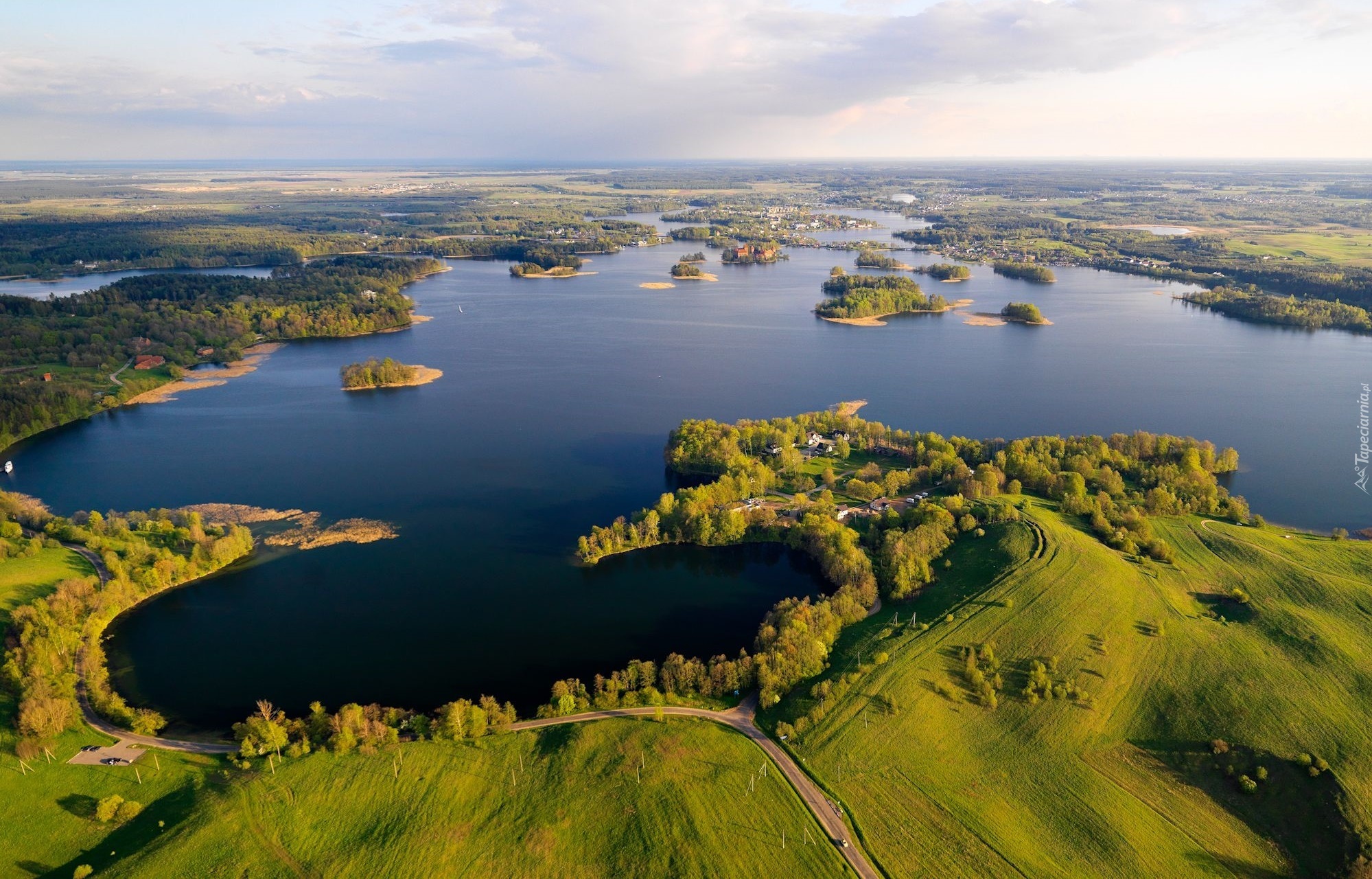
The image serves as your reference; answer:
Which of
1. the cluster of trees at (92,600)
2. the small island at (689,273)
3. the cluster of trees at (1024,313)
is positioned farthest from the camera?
the small island at (689,273)

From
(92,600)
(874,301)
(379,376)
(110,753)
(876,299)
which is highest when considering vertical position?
(876,299)

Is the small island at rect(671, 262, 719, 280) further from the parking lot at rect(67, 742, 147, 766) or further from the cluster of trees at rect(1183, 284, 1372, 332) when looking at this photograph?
the parking lot at rect(67, 742, 147, 766)

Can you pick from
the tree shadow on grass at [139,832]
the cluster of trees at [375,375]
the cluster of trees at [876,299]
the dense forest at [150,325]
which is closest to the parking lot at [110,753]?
the tree shadow on grass at [139,832]

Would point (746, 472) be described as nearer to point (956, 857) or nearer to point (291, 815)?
point (956, 857)

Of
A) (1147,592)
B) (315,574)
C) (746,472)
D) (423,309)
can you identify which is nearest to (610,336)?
(423,309)

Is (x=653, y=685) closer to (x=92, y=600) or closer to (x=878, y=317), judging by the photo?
(x=92, y=600)

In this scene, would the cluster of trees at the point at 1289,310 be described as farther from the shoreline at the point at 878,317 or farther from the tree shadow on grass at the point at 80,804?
the tree shadow on grass at the point at 80,804

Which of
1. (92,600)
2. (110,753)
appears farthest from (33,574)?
(110,753)
